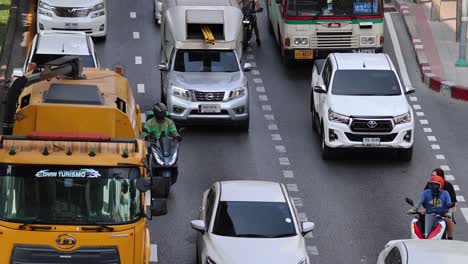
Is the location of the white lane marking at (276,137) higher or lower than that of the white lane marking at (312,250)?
lower

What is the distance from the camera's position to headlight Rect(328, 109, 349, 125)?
29.1 meters

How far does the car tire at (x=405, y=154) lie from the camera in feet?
96.5

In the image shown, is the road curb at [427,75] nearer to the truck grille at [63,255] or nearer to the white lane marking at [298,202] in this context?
the white lane marking at [298,202]

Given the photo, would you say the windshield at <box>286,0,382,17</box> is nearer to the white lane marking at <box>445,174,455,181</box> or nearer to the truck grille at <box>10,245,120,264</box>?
the white lane marking at <box>445,174,455,181</box>

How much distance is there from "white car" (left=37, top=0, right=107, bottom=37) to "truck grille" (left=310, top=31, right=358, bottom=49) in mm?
5941

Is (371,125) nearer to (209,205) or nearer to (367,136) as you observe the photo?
(367,136)

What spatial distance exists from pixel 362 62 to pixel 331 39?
4536mm

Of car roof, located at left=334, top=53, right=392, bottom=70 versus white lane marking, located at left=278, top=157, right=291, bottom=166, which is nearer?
white lane marking, located at left=278, top=157, right=291, bottom=166

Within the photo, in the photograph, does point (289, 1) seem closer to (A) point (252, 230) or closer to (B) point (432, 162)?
(B) point (432, 162)

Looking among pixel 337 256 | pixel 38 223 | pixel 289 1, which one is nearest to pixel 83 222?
pixel 38 223

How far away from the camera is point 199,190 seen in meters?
27.7

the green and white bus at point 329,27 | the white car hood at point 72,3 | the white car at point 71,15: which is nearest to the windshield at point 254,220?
the green and white bus at point 329,27

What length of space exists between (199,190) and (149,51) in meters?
10.4

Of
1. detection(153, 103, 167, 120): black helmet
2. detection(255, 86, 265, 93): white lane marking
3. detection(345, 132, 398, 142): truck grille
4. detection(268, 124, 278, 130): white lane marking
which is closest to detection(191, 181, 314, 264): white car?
detection(153, 103, 167, 120): black helmet
